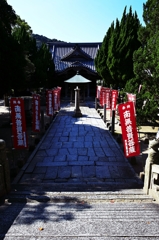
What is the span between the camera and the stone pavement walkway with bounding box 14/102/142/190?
5.82 metres

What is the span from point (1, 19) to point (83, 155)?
7820mm

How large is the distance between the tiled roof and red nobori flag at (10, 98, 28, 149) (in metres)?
20.2

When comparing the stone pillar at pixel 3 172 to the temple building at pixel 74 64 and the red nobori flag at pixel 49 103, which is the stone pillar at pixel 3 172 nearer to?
the red nobori flag at pixel 49 103

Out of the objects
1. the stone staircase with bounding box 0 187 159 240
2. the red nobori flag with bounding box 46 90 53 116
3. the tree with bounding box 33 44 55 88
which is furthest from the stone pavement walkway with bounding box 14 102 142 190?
the tree with bounding box 33 44 55 88

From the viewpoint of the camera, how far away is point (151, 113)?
7043mm

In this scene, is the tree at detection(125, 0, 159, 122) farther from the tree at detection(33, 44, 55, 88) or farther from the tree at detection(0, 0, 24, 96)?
the tree at detection(33, 44, 55, 88)

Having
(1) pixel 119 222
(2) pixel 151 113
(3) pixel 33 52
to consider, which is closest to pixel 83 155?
(2) pixel 151 113

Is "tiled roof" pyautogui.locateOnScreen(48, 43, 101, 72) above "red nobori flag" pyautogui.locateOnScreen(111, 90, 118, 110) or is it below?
above

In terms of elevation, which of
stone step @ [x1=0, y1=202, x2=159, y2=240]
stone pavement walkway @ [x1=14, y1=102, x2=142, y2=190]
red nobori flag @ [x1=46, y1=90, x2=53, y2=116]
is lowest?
stone pavement walkway @ [x1=14, y1=102, x2=142, y2=190]

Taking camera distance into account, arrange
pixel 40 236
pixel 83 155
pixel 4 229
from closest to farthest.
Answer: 1. pixel 40 236
2. pixel 4 229
3. pixel 83 155

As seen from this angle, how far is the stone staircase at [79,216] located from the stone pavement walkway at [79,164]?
980 mm

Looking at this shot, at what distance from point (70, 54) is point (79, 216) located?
2730cm

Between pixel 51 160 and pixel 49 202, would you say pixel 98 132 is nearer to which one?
pixel 51 160

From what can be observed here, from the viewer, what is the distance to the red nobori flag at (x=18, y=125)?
744 cm
